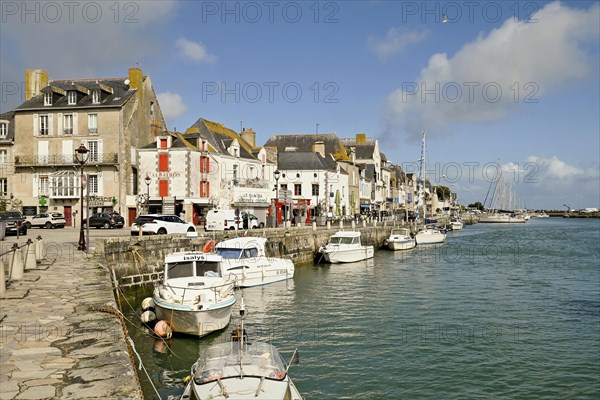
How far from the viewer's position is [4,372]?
772 cm

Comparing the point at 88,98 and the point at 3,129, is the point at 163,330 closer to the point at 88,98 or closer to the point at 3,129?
the point at 88,98

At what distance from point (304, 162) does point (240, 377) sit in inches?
2432

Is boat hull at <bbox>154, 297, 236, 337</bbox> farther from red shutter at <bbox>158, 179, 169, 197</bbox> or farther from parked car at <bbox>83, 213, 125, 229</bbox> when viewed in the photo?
red shutter at <bbox>158, 179, 169, 197</bbox>

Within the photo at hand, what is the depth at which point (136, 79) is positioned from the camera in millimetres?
49125

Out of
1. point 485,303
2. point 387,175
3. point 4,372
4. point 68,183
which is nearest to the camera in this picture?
point 4,372

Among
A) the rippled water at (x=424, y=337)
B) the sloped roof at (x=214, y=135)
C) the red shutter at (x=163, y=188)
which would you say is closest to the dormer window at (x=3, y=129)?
the red shutter at (x=163, y=188)

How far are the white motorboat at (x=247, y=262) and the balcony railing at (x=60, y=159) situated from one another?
75.3 feet

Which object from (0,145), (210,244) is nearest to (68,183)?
(0,145)

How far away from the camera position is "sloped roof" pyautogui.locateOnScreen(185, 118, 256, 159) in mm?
51441

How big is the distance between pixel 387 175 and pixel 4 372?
337 ft

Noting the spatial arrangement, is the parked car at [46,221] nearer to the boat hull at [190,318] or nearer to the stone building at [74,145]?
the stone building at [74,145]

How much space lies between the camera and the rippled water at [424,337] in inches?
529

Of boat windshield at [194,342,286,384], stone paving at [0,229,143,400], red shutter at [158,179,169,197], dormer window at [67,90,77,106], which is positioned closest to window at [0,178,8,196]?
dormer window at [67,90,77,106]

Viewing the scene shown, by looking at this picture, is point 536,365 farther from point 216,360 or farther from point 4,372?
point 4,372
